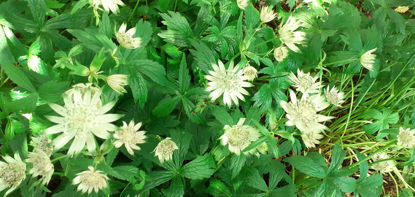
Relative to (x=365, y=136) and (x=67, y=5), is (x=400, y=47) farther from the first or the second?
(x=67, y=5)

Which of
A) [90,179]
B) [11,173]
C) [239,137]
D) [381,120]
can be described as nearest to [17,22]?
[11,173]

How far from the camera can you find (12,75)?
961mm

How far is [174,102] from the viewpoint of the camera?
4.14ft

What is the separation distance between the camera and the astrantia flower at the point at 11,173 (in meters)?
0.90

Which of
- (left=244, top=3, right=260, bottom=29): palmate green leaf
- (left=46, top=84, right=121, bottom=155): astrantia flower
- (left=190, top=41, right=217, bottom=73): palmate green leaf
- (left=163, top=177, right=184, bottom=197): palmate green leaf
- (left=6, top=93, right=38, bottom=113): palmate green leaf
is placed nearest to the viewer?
(left=46, top=84, right=121, bottom=155): astrantia flower

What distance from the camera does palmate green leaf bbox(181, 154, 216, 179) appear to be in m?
1.17

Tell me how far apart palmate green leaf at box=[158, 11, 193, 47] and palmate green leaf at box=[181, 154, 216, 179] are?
55 centimetres

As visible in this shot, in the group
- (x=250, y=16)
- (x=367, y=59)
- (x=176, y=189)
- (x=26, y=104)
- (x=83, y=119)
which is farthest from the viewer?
(x=250, y=16)

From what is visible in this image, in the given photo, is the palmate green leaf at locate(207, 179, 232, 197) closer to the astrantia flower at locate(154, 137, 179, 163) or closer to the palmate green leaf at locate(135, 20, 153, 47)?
the astrantia flower at locate(154, 137, 179, 163)

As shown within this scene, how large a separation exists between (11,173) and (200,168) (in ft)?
1.99

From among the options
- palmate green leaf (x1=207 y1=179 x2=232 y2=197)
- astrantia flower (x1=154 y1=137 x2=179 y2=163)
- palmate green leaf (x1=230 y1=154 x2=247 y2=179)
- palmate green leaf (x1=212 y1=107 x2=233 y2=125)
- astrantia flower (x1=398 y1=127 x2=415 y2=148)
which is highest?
palmate green leaf (x1=212 y1=107 x2=233 y2=125)

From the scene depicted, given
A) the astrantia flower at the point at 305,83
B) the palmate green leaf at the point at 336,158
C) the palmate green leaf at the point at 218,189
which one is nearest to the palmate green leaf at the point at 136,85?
the palmate green leaf at the point at 218,189

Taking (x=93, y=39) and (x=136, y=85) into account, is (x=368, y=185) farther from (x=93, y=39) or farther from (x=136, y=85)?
(x=93, y=39)

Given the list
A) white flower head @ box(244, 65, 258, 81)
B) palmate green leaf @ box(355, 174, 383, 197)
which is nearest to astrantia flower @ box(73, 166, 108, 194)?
white flower head @ box(244, 65, 258, 81)
